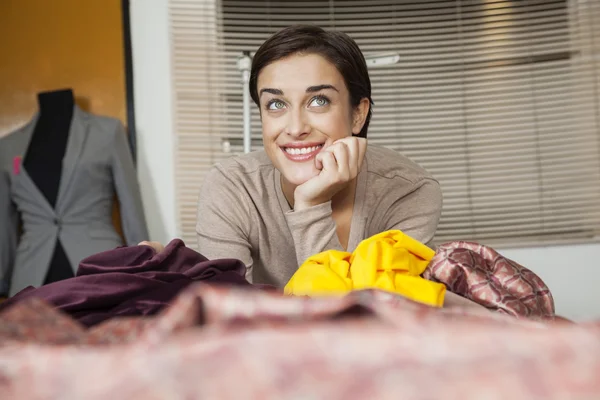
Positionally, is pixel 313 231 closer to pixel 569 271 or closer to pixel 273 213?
pixel 273 213

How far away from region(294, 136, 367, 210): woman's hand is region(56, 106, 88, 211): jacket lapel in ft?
4.84

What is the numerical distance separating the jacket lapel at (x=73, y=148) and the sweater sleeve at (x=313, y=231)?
1.51 m

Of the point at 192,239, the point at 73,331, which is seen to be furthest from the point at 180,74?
the point at 73,331

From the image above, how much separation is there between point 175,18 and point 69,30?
461mm

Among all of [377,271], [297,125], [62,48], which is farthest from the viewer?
[62,48]

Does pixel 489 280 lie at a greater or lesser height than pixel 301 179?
lesser

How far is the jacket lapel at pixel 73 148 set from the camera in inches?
102

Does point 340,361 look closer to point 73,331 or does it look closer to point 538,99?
point 73,331

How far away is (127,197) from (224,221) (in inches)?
50.3

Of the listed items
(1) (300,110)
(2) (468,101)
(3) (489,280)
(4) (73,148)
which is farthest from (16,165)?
(3) (489,280)

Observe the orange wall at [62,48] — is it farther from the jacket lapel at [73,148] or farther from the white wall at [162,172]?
the jacket lapel at [73,148]

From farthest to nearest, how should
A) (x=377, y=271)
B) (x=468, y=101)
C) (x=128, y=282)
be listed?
(x=468, y=101)
(x=377, y=271)
(x=128, y=282)

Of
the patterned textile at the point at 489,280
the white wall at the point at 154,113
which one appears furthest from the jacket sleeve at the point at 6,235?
the patterned textile at the point at 489,280

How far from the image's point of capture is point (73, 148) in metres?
2.64
